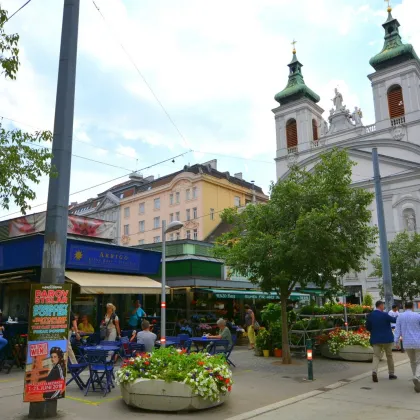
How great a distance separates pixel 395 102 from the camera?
151ft

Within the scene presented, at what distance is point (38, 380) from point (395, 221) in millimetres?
42382

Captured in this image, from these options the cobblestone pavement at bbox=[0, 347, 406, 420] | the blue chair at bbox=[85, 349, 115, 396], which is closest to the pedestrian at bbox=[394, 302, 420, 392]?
the cobblestone pavement at bbox=[0, 347, 406, 420]

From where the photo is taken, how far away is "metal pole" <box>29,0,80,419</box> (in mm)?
6883

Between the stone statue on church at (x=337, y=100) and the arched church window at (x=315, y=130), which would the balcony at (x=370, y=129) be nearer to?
the stone statue on church at (x=337, y=100)

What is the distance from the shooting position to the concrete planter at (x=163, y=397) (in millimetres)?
7219

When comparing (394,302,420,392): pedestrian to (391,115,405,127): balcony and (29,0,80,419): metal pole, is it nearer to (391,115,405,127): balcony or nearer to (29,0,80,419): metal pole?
(29,0,80,419): metal pole

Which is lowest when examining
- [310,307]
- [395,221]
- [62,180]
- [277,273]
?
[310,307]

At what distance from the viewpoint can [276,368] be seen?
1214cm

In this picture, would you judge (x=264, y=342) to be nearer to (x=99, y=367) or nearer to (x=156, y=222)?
(x=99, y=367)

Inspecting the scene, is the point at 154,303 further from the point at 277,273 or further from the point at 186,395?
the point at 186,395

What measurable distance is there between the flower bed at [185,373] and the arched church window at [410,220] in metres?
39.6

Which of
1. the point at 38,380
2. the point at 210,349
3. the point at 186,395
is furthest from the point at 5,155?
the point at 210,349

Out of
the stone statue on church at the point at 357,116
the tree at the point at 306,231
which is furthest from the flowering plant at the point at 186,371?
the stone statue on church at the point at 357,116

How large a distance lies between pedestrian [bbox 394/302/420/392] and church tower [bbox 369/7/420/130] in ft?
129
